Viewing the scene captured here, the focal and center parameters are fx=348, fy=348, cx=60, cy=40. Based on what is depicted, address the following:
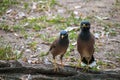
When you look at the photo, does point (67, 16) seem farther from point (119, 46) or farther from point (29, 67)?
point (29, 67)

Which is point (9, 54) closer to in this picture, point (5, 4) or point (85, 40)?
point (85, 40)

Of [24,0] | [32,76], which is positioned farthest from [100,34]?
[32,76]

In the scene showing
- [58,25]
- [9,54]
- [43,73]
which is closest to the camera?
[43,73]

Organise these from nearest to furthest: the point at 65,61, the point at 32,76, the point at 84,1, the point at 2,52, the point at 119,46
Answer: the point at 32,76
the point at 2,52
the point at 65,61
the point at 119,46
the point at 84,1

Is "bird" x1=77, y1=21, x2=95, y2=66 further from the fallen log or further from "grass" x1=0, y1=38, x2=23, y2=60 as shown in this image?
"grass" x1=0, y1=38, x2=23, y2=60

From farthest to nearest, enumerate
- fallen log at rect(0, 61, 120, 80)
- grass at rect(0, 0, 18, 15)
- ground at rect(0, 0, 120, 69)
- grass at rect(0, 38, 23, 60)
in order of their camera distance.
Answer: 1. grass at rect(0, 0, 18, 15)
2. ground at rect(0, 0, 120, 69)
3. grass at rect(0, 38, 23, 60)
4. fallen log at rect(0, 61, 120, 80)

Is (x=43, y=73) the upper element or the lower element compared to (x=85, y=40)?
lower

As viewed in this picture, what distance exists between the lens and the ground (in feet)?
25.5

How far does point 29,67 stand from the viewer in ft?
16.9

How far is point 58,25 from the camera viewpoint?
9.46 m

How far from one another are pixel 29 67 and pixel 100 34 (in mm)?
4125

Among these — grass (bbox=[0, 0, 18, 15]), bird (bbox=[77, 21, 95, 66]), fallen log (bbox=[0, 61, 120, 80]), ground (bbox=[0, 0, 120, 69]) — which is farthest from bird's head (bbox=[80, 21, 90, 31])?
grass (bbox=[0, 0, 18, 15])

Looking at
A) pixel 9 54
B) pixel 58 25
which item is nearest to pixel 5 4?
pixel 58 25

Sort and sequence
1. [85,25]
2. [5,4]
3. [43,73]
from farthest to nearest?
[5,4], [85,25], [43,73]
